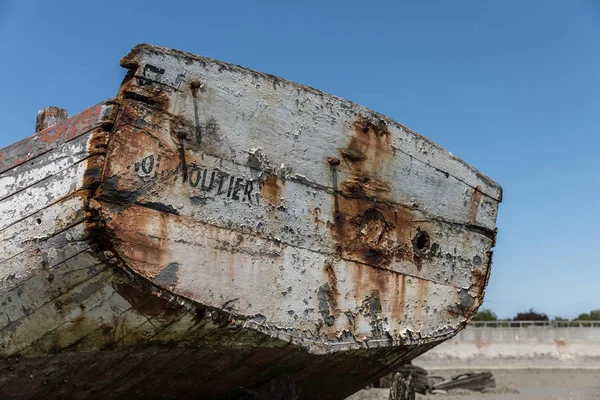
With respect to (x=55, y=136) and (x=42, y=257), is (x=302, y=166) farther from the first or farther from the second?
(x=42, y=257)

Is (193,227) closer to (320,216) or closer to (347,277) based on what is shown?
(320,216)

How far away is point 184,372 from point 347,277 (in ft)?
4.28

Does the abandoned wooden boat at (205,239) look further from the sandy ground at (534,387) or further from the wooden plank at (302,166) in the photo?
the sandy ground at (534,387)

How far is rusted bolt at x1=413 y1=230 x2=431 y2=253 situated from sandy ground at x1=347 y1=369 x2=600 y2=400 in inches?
203

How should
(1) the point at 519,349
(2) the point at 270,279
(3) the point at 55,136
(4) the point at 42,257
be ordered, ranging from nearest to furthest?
(4) the point at 42,257 → (3) the point at 55,136 → (2) the point at 270,279 → (1) the point at 519,349

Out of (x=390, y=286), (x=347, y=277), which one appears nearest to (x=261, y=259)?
(x=347, y=277)

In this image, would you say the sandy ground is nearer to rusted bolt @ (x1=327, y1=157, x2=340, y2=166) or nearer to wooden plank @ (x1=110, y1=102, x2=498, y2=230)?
wooden plank @ (x1=110, y1=102, x2=498, y2=230)

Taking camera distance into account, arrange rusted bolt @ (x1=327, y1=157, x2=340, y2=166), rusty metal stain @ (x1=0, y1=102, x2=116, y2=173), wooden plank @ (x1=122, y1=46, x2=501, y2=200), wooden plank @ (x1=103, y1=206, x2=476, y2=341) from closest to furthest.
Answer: rusty metal stain @ (x1=0, y1=102, x2=116, y2=173), wooden plank @ (x1=103, y1=206, x2=476, y2=341), wooden plank @ (x1=122, y1=46, x2=501, y2=200), rusted bolt @ (x1=327, y1=157, x2=340, y2=166)

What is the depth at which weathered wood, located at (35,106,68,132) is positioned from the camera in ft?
14.4

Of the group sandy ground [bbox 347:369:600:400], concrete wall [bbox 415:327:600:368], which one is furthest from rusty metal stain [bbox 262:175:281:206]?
concrete wall [bbox 415:327:600:368]

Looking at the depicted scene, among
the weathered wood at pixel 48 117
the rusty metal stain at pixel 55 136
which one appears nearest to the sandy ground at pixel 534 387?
the weathered wood at pixel 48 117

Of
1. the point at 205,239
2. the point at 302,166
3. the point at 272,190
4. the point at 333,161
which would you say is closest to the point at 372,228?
the point at 333,161

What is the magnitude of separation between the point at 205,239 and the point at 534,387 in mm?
15238

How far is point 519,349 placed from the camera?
22.5 meters
